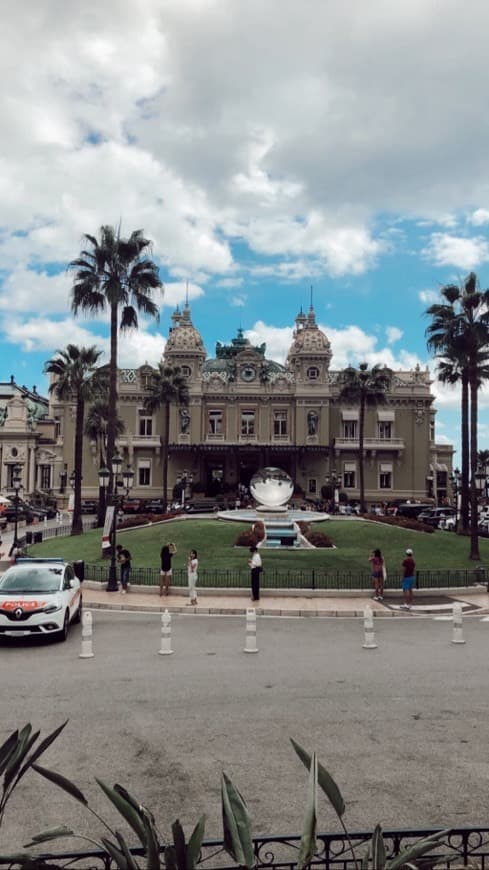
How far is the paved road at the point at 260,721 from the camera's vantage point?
6.33m

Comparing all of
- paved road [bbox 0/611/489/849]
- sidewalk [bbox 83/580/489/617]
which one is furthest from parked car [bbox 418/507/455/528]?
paved road [bbox 0/611/489/849]

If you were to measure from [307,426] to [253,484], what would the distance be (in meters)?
36.0

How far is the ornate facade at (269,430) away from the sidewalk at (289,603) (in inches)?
1945

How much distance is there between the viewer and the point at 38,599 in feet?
43.5

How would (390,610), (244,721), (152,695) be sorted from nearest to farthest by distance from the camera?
(244,721)
(152,695)
(390,610)

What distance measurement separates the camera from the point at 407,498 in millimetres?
70625

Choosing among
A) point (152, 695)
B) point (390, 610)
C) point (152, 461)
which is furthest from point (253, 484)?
point (152, 461)

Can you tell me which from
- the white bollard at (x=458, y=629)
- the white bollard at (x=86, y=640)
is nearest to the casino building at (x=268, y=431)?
the white bollard at (x=458, y=629)

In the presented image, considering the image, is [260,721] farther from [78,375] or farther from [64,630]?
[78,375]

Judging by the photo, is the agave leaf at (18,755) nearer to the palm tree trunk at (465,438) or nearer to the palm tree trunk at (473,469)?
the palm tree trunk at (473,469)

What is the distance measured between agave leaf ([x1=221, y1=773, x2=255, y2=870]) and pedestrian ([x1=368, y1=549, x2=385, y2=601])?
16244 mm

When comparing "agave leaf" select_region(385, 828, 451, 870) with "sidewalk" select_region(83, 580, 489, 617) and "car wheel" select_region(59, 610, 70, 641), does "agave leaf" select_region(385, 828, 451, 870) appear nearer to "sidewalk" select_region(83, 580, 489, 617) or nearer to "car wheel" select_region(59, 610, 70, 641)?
"car wheel" select_region(59, 610, 70, 641)

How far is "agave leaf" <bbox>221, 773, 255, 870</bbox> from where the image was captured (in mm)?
2922

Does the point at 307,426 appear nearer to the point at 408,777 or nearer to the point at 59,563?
the point at 59,563
